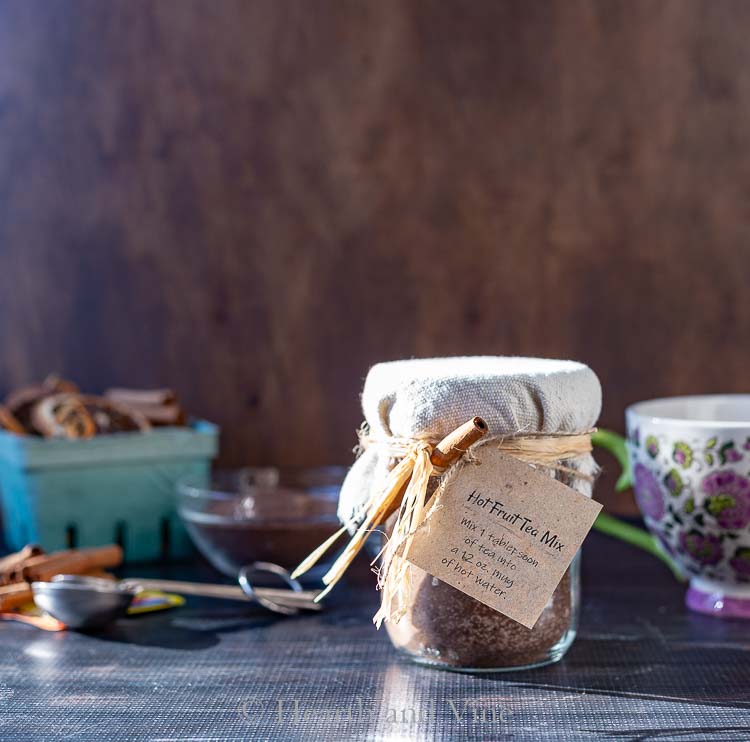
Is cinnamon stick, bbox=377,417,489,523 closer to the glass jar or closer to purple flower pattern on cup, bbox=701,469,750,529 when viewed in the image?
the glass jar

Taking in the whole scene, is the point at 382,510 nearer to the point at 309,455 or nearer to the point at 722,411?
the point at 722,411

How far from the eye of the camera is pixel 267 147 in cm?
118

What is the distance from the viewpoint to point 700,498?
30.9 inches

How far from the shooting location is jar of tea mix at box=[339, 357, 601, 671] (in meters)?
0.65

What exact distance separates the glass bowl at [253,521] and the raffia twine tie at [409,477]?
0.24 meters

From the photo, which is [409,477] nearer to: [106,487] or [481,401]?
[481,401]

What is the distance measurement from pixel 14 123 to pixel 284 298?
36 centimetres

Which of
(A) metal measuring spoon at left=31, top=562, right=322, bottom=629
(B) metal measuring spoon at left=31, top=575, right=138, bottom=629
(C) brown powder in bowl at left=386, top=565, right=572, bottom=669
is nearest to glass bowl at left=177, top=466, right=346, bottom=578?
(A) metal measuring spoon at left=31, top=562, right=322, bottom=629

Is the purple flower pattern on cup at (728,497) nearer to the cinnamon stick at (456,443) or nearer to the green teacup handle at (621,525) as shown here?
the green teacup handle at (621,525)

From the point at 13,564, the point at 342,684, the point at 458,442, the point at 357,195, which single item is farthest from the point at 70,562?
the point at 357,195

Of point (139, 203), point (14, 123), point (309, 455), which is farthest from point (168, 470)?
point (14, 123)

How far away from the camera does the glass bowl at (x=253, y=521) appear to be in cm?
92

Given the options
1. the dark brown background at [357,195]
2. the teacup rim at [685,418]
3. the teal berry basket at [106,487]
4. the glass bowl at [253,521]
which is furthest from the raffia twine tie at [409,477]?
the dark brown background at [357,195]

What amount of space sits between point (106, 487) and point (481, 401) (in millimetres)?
492
